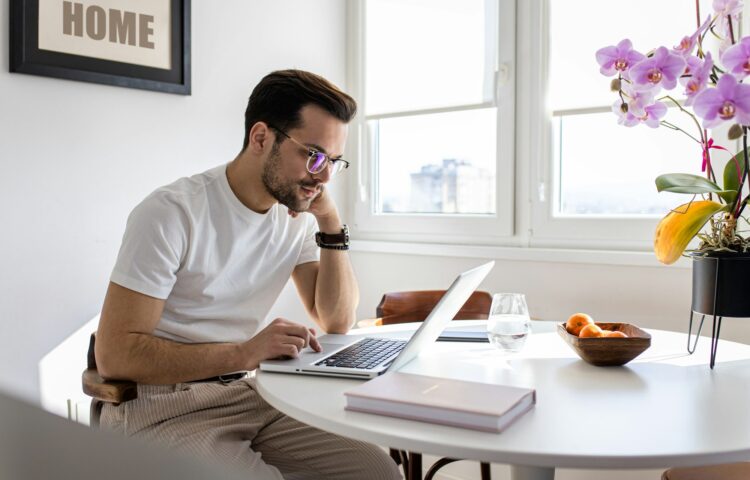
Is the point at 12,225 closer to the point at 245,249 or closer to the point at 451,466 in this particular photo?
the point at 245,249

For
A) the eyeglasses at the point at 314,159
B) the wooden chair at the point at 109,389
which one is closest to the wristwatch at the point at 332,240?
the eyeglasses at the point at 314,159

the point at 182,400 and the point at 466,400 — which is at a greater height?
the point at 466,400

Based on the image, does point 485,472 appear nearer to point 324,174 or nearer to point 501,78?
point 324,174

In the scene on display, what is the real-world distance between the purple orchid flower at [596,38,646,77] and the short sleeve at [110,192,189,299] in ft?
3.26

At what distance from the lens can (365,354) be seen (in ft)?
4.76

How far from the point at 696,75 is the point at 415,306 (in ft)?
4.46

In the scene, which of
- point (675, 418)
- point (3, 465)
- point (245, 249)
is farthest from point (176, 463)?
point (245, 249)

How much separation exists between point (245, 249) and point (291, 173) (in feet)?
0.74

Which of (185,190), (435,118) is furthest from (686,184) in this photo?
(435,118)

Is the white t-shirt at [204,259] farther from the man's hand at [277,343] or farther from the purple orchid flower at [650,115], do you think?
the purple orchid flower at [650,115]

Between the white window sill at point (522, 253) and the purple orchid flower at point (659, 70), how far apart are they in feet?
3.45

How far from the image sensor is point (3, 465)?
1.01ft

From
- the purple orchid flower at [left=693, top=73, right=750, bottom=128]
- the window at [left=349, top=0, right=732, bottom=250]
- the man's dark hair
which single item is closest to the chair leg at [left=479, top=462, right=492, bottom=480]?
the window at [left=349, top=0, right=732, bottom=250]

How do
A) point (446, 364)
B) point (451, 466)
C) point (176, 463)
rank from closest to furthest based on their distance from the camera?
point (176, 463) → point (446, 364) → point (451, 466)
